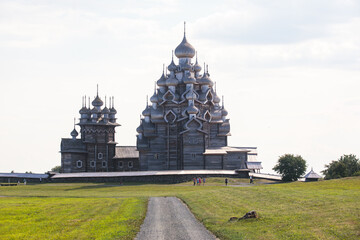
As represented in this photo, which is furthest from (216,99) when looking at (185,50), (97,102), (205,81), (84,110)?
(84,110)

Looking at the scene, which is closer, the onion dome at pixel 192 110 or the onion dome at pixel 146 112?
the onion dome at pixel 192 110

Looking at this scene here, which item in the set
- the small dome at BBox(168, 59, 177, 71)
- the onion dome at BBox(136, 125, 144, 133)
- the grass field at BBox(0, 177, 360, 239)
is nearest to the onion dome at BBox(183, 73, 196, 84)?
the small dome at BBox(168, 59, 177, 71)

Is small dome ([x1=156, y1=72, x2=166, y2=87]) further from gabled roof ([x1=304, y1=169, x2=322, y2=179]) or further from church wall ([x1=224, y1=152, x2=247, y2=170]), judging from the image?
gabled roof ([x1=304, y1=169, x2=322, y2=179])

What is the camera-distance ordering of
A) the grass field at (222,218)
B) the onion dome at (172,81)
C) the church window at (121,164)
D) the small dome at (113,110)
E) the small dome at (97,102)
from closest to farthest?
the grass field at (222,218) → the onion dome at (172,81) → the church window at (121,164) → the small dome at (97,102) → the small dome at (113,110)

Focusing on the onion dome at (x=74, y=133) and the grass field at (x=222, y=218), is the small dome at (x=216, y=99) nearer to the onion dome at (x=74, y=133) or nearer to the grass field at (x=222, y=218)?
the onion dome at (x=74, y=133)

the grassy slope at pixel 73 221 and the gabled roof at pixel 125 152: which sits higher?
the gabled roof at pixel 125 152

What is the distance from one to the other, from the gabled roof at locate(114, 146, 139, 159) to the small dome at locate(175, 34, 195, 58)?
21.6 metres

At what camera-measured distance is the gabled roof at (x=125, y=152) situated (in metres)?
105

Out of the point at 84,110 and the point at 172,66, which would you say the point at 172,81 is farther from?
the point at 84,110

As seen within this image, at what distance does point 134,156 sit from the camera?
105125 mm

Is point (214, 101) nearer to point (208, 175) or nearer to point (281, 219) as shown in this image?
point (208, 175)

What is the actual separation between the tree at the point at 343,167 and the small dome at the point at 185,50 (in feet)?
98.9

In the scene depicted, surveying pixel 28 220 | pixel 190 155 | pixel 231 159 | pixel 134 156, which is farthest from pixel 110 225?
pixel 134 156

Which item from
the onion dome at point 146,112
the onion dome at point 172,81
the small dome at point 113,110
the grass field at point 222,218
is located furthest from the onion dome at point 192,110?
the grass field at point 222,218
